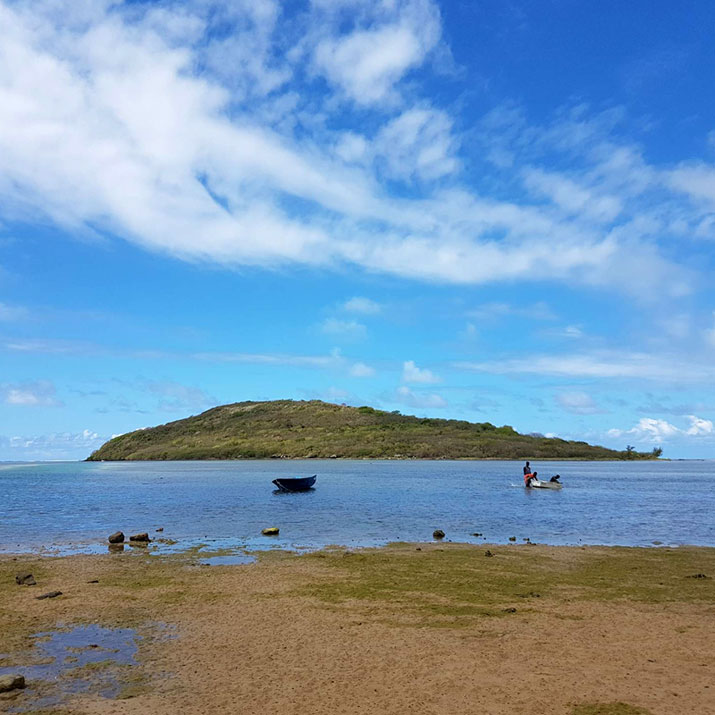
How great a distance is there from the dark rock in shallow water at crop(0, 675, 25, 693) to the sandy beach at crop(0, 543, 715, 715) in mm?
173

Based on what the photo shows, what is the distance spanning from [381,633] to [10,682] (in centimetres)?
731

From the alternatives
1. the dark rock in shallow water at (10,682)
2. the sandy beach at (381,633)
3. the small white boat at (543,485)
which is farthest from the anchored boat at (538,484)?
the dark rock in shallow water at (10,682)

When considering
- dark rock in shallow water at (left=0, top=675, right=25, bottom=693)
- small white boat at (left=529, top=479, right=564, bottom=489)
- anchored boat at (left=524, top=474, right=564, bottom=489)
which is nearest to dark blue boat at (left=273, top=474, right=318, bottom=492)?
anchored boat at (left=524, top=474, right=564, bottom=489)

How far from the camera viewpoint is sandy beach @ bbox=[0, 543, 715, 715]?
10.4 metres

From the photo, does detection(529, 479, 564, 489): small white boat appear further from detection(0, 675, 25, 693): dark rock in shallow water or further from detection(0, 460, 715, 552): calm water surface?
detection(0, 675, 25, 693): dark rock in shallow water

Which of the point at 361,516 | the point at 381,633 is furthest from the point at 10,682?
the point at 361,516

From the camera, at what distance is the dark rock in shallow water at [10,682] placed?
10547 mm

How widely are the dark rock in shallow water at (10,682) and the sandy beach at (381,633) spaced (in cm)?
17

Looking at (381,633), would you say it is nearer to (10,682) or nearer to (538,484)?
(10,682)

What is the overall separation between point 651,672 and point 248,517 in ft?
106

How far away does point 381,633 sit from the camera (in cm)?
1415

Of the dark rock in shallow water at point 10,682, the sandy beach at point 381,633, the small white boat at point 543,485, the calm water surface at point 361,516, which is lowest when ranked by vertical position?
the sandy beach at point 381,633

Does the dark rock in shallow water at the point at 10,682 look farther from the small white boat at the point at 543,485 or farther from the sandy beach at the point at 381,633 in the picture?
the small white boat at the point at 543,485

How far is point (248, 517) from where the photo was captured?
4100cm
